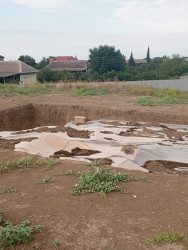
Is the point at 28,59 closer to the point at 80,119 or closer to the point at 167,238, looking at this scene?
the point at 80,119

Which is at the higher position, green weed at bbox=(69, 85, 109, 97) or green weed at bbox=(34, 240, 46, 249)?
green weed at bbox=(69, 85, 109, 97)

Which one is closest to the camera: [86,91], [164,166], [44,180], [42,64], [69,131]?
[44,180]

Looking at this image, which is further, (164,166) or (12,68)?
(12,68)

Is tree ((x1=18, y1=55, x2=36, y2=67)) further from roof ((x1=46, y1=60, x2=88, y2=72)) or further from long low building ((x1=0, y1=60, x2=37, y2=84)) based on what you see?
long low building ((x1=0, y1=60, x2=37, y2=84))

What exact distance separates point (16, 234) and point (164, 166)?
13.1 ft

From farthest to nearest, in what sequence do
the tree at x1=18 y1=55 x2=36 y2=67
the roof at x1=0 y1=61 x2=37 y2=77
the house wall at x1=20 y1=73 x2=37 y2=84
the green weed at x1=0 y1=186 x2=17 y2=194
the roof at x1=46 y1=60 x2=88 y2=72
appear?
the tree at x1=18 y1=55 x2=36 y2=67, the roof at x1=46 y1=60 x2=88 y2=72, the house wall at x1=20 y1=73 x2=37 y2=84, the roof at x1=0 y1=61 x2=37 y2=77, the green weed at x1=0 y1=186 x2=17 y2=194

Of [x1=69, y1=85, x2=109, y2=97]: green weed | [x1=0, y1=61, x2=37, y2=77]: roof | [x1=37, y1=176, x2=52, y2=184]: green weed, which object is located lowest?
[x1=37, y1=176, x2=52, y2=184]: green weed

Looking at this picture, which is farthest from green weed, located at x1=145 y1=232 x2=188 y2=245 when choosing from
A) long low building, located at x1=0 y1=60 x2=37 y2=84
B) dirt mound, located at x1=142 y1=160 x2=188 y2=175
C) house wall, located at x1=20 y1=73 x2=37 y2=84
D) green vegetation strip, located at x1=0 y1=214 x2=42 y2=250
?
house wall, located at x1=20 y1=73 x2=37 y2=84

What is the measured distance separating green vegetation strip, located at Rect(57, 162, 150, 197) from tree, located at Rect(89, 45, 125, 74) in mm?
34290

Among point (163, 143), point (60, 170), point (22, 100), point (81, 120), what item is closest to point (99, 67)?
point (22, 100)

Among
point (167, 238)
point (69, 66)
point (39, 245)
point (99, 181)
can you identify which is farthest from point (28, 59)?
point (167, 238)

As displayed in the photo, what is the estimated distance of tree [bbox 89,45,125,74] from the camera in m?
37.6

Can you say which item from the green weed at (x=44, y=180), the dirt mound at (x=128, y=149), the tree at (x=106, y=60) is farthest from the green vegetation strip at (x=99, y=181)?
the tree at (x=106, y=60)

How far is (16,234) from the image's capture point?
102 inches
